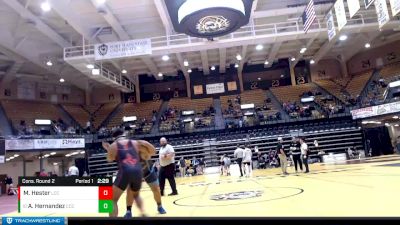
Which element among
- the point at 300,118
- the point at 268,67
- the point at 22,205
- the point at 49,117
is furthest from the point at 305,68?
the point at 22,205

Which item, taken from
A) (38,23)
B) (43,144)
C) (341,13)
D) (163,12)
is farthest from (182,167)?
(341,13)

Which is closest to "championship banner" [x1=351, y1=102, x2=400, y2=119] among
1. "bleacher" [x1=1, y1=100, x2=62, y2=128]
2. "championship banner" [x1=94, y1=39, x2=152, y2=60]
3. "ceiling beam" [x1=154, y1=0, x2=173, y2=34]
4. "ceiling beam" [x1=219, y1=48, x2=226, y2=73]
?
"ceiling beam" [x1=219, y1=48, x2=226, y2=73]

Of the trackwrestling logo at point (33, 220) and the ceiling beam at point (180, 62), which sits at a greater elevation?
the ceiling beam at point (180, 62)

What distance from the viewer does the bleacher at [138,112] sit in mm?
28531

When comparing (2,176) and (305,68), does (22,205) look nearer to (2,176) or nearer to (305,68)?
(2,176)

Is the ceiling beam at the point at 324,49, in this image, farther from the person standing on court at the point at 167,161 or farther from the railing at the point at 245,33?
the person standing on court at the point at 167,161

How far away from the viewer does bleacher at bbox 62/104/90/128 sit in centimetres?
2855

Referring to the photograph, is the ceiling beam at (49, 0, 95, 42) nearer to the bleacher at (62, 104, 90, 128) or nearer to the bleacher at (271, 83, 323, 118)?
the bleacher at (62, 104, 90, 128)

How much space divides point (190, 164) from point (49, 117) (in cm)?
1225

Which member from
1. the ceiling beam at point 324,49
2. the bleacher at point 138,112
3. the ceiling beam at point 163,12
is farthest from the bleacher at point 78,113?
the ceiling beam at point 324,49

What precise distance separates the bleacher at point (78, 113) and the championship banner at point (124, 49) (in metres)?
12.6

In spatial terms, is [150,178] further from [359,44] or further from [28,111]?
[359,44]

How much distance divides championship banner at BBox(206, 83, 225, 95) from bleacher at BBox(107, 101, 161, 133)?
15.1 ft

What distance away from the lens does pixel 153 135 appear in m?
25.6
